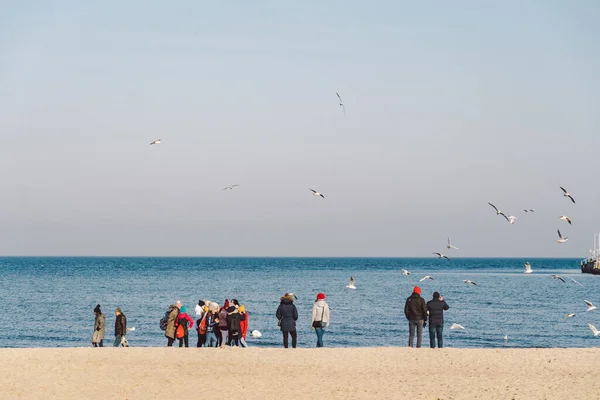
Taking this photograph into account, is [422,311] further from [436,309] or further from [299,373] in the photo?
[299,373]

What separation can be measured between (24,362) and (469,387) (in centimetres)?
1261

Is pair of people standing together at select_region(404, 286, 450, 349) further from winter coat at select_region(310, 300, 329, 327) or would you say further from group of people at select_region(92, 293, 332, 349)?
group of people at select_region(92, 293, 332, 349)

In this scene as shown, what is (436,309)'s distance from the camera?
27219 millimetres

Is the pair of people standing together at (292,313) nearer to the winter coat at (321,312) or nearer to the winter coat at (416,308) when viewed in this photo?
the winter coat at (321,312)

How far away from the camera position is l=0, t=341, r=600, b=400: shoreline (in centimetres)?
2003

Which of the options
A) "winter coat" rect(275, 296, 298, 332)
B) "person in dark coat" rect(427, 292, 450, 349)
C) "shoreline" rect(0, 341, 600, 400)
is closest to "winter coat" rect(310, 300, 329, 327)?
"winter coat" rect(275, 296, 298, 332)

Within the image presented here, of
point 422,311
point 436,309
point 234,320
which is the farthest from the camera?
point 234,320

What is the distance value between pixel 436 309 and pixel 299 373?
6.40m

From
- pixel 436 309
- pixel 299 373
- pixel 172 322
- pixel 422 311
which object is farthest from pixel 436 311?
pixel 172 322

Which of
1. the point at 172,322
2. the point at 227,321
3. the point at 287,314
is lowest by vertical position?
the point at 172,322

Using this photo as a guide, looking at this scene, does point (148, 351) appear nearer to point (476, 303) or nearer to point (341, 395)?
point (341, 395)

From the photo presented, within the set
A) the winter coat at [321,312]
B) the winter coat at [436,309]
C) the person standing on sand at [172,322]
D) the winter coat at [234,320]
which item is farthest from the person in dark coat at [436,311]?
the person standing on sand at [172,322]

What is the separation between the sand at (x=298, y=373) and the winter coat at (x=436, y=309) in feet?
3.42

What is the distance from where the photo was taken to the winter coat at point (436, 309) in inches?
1069
